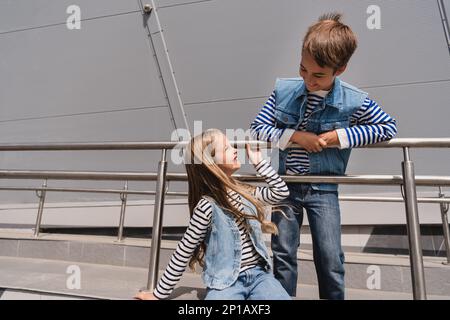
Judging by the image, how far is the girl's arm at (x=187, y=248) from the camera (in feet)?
4.44

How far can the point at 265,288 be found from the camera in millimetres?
1274

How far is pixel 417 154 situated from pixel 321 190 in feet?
6.74

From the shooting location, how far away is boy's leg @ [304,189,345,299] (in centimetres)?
136

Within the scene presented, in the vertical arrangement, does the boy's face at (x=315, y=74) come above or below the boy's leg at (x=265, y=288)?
above

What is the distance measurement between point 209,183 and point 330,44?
26.9 inches

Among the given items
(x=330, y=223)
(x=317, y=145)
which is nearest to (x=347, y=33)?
(x=317, y=145)

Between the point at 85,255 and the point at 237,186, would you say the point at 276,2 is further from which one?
the point at 85,255

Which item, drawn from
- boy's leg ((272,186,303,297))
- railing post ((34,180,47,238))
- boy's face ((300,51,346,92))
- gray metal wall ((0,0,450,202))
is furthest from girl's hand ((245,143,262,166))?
railing post ((34,180,47,238))

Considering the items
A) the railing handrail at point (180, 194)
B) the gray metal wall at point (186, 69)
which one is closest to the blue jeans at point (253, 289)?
the railing handrail at point (180, 194)

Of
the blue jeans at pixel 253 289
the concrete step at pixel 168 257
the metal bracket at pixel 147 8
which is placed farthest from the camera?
the metal bracket at pixel 147 8

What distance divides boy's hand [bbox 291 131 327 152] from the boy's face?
0.18 metres

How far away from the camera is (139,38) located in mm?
3652

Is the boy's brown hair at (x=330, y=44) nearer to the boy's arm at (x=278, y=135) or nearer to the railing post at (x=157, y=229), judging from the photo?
the boy's arm at (x=278, y=135)

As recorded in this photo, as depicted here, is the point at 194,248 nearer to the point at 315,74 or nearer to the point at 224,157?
the point at 224,157
